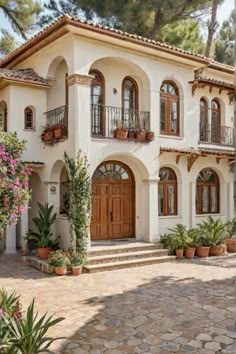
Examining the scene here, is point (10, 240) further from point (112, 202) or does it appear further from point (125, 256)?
point (125, 256)

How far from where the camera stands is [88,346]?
6379 millimetres

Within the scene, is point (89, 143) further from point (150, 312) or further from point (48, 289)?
point (150, 312)

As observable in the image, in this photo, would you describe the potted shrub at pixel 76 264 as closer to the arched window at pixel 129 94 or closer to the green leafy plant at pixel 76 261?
the green leafy plant at pixel 76 261

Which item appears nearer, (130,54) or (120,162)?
(130,54)

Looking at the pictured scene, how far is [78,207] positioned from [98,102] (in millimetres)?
4425

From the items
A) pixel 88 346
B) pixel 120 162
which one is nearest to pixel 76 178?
pixel 120 162

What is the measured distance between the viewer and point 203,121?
1752cm

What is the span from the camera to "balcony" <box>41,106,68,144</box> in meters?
13.3

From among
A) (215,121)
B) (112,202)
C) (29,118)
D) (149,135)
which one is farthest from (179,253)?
(29,118)

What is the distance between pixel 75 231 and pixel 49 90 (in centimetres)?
607

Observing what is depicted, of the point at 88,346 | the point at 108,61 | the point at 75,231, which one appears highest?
the point at 108,61

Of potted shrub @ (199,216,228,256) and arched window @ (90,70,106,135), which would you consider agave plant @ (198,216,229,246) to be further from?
arched window @ (90,70,106,135)

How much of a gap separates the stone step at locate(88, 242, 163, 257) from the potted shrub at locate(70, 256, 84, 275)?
2.18 ft

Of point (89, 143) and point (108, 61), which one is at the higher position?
point (108, 61)
